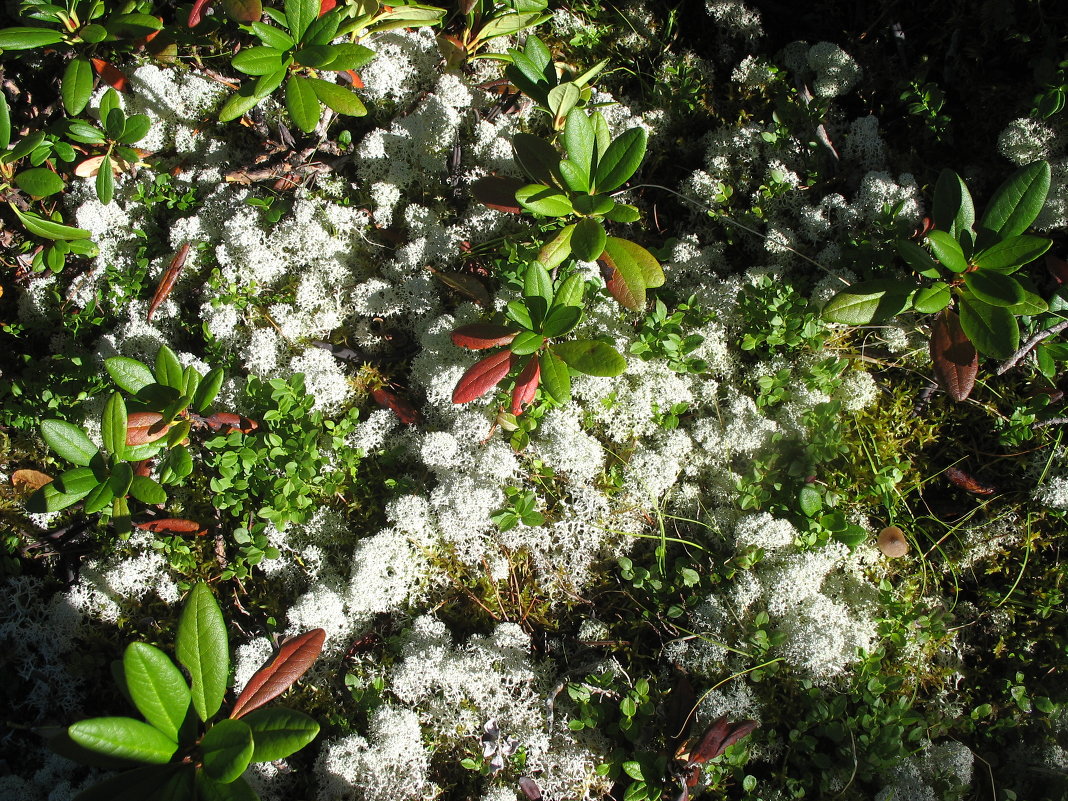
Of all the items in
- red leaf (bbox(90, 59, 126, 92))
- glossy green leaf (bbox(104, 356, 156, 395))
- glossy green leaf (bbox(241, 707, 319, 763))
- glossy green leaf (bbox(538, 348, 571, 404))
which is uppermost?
red leaf (bbox(90, 59, 126, 92))

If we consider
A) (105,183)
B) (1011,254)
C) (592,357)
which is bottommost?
(592,357)

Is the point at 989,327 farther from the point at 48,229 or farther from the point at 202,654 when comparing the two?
the point at 48,229

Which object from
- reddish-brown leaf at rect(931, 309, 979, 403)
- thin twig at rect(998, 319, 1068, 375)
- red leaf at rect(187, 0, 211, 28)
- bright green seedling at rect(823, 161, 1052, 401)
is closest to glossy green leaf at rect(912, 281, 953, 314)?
bright green seedling at rect(823, 161, 1052, 401)

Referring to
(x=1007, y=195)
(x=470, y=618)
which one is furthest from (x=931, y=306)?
(x=470, y=618)

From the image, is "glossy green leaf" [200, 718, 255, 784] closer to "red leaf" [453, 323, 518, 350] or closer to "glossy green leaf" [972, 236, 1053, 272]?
"red leaf" [453, 323, 518, 350]

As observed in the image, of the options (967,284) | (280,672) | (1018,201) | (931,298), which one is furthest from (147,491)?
(1018,201)

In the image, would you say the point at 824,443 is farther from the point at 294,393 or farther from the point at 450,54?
the point at 450,54

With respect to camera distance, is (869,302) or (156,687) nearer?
(156,687)

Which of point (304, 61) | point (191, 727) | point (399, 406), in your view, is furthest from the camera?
point (399, 406)
